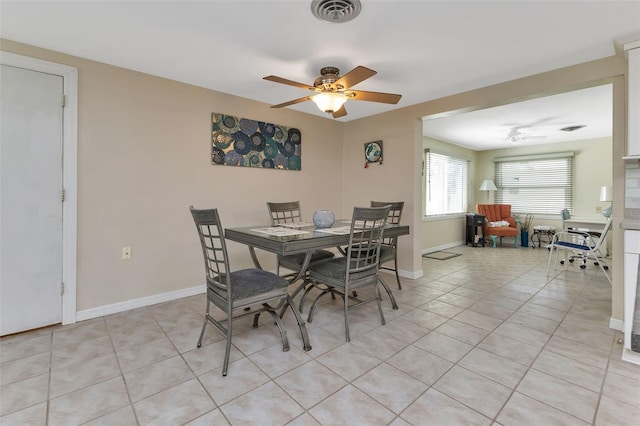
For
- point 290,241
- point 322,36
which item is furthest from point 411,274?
point 322,36

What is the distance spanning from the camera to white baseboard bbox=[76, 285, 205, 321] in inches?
97.0

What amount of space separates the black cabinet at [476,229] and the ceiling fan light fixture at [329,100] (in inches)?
195

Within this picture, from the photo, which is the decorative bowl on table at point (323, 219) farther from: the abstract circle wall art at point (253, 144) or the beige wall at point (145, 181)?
the abstract circle wall art at point (253, 144)

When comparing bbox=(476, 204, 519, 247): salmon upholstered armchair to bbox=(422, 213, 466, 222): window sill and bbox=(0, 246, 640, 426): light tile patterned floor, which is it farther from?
bbox=(0, 246, 640, 426): light tile patterned floor

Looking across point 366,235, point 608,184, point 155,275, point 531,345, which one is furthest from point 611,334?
point 608,184

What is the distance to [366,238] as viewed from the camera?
227cm

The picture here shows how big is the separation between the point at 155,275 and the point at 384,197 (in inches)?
115

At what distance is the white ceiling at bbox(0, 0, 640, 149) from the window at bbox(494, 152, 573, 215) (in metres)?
4.42

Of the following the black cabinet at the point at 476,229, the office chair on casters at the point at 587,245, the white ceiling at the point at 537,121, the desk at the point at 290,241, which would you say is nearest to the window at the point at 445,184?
the black cabinet at the point at 476,229

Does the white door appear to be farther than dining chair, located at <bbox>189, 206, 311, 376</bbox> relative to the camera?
Yes

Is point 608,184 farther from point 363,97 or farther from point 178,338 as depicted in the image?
point 178,338

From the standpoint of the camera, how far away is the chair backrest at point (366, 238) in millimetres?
2094

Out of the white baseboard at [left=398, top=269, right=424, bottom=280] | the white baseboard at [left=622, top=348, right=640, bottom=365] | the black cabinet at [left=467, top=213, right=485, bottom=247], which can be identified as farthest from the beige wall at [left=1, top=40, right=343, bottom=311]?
the black cabinet at [left=467, top=213, right=485, bottom=247]

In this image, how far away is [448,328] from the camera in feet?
7.50
